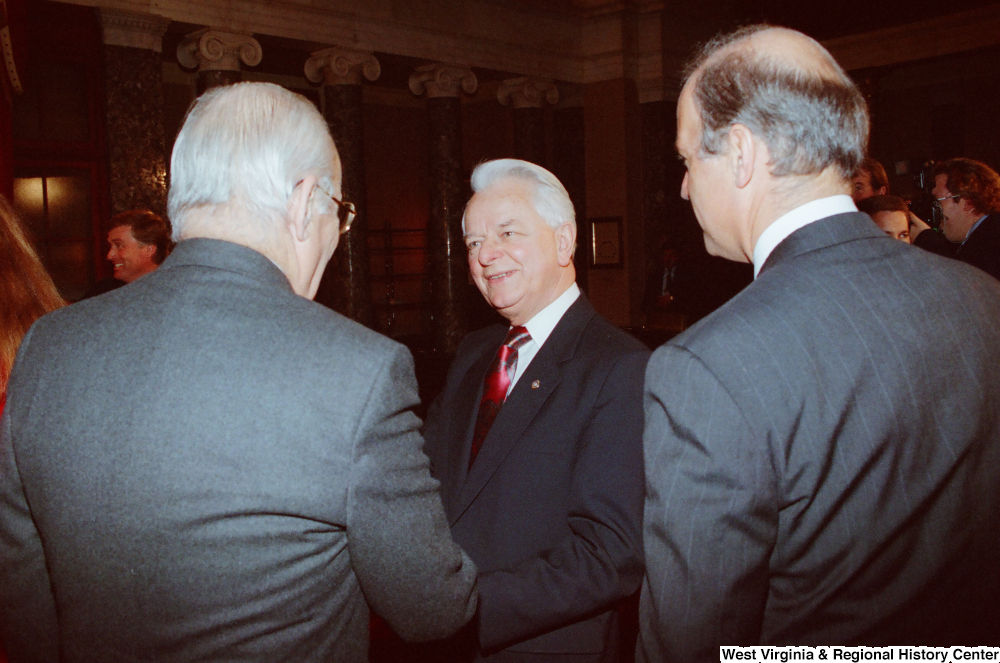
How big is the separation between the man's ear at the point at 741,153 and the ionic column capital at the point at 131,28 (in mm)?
7389

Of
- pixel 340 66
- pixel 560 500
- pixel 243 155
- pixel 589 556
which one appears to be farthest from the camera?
pixel 340 66

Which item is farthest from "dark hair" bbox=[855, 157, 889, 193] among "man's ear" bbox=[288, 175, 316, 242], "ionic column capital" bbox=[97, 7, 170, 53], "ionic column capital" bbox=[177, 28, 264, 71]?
"ionic column capital" bbox=[97, 7, 170, 53]

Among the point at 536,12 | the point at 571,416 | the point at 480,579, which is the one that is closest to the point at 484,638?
the point at 480,579

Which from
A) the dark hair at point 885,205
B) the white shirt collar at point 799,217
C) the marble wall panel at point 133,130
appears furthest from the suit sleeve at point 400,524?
the marble wall panel at point 133,130

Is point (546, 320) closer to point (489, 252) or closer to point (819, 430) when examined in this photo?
point (489, 252)

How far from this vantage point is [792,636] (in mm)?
1140

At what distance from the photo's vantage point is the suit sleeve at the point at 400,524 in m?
1.08

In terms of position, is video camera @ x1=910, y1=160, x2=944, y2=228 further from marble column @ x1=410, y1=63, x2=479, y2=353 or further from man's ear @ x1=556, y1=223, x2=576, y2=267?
marble column @ x1=410, y1=63, x2=479, y2=353

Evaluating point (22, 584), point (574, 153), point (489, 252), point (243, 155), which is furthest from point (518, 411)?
point (574, 153)

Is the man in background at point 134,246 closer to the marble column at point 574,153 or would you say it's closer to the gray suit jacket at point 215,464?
the gray suit jacket at point 215,464

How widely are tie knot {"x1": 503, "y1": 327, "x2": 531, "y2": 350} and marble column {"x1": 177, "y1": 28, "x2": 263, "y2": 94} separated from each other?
6.91 metres

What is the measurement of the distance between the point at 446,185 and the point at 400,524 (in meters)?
9.27

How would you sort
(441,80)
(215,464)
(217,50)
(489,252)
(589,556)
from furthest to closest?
1. (441,80)
2. (217,50)
3. (489,252)
4. (589,556)
5. (215,464)

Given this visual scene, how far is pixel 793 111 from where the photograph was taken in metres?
1.20
